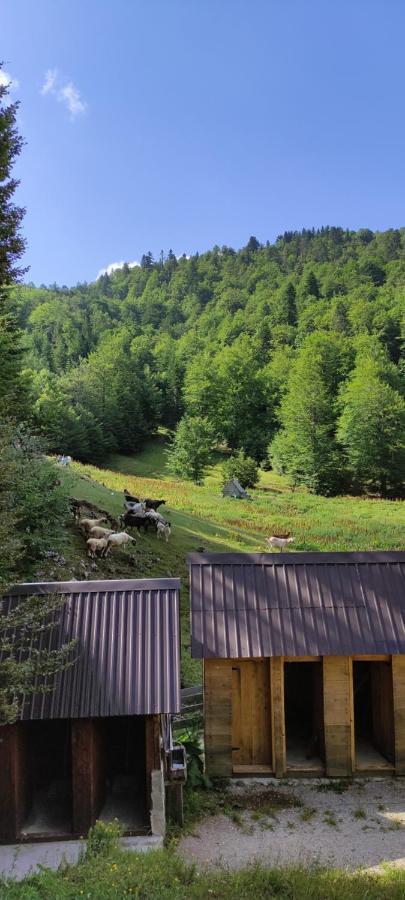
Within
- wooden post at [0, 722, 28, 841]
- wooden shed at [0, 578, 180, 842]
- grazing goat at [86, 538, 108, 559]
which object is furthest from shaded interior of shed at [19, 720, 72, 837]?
grazing goat at [86, 538, 108, 559]

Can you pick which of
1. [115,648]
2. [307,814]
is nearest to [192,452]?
[115,648]

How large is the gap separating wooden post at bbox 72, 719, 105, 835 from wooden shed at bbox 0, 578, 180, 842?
0.02m

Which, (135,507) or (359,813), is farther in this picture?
(135,507)

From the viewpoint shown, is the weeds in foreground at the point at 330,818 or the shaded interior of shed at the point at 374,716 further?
the shaded interior of shed at the point at 374,716

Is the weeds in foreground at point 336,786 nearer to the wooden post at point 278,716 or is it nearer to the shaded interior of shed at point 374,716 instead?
the shaded interior of shed at point 374,716

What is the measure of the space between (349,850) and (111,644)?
207 inches

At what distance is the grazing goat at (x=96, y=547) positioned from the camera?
20828mm

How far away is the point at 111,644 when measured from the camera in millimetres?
10289

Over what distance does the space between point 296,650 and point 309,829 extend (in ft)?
9.92

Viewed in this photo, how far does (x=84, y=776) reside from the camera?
9414 mm

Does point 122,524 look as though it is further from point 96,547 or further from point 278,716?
point 278,716

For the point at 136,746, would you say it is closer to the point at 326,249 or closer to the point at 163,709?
the point at 163,709

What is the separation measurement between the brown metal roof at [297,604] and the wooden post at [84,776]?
2.63 m

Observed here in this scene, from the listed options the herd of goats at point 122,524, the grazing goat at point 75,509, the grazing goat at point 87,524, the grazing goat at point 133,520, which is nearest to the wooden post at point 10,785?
the herd of goats at point 122,524
